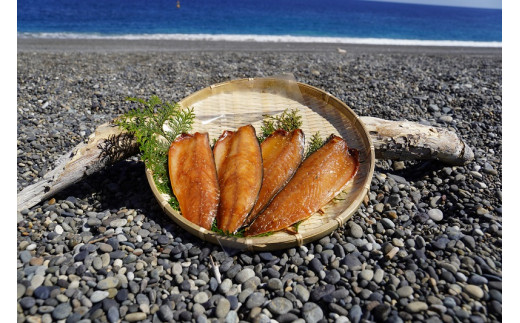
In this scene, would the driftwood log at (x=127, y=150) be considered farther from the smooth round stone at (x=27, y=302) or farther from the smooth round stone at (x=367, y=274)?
the smooth round stone at (x=367, y=274)

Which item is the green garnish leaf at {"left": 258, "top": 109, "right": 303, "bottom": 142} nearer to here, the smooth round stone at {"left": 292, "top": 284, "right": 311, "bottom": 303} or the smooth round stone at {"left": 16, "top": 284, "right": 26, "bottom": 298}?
the smooth round stone at {"left": 292, "top": 284, "right": 311, "bottom": 303}

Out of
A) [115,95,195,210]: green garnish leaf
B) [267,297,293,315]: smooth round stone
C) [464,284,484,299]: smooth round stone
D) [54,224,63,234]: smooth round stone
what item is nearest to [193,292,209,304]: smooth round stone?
[267,297,293,315]: smooth round stone

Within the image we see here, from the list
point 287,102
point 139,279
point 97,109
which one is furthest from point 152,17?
point 139,279

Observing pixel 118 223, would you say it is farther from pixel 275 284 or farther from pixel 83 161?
pixel 275 284

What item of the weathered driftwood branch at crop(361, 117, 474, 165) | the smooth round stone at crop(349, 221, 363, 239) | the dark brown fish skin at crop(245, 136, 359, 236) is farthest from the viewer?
the weathered driftwood branch at crop(361, 117, 474, 165)

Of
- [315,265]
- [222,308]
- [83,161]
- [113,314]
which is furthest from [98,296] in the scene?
[315,265]

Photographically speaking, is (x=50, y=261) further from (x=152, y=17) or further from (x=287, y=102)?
(x=152, y=17)
